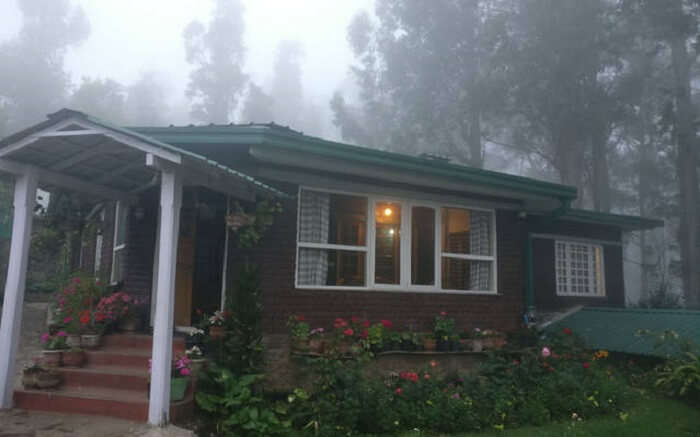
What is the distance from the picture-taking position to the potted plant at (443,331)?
7441 mm

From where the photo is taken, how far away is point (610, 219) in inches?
481

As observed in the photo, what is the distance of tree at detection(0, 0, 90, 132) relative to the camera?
116 feet

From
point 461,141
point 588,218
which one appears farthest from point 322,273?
point 461,141

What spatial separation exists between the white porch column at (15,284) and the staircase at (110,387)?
245 millimetres

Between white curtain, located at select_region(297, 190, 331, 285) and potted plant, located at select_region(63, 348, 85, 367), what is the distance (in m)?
2.81

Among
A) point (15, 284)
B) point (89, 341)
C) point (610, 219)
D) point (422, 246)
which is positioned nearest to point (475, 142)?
point (610, 219)

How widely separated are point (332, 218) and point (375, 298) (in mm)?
1336

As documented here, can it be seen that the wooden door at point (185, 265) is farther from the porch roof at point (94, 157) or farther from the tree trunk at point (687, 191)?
the tree trunk at point (687, 191)

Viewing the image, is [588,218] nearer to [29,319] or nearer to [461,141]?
[29,319]

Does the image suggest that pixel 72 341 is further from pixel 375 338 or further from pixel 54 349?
pixel 375 338

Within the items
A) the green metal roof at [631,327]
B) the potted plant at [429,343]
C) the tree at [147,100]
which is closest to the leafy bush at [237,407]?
the potted plant at [429,343]

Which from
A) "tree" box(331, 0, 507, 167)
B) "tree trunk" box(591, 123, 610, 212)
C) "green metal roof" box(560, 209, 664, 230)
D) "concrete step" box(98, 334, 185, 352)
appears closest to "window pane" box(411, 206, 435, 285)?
"concrete step" box(98, 334, 185, 352)

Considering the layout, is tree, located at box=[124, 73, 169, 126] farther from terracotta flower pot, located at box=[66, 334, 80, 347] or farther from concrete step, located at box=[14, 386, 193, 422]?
concrete step, located at box=[14, 386, 193, 422]

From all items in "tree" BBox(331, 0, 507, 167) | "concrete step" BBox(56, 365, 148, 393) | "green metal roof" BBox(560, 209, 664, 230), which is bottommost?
"concrete step" BBox(56, 365, 148, 393)
